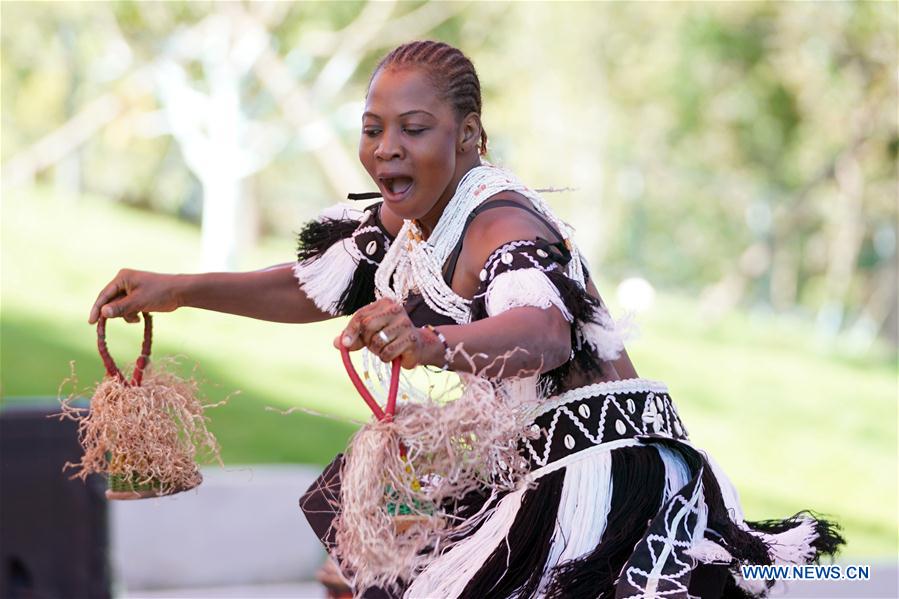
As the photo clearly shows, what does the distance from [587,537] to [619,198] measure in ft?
47.6

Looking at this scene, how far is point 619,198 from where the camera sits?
16.5m

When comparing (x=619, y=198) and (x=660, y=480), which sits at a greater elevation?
(x=619, y=198)

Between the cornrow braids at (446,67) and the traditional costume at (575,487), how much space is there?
15 cm

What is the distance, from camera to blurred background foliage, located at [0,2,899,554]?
9.23 meters

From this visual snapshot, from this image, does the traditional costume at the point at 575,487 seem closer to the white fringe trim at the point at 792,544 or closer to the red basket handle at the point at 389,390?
the white fringe trim at the point at 792,544

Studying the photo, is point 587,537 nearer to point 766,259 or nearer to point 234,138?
point 234,138

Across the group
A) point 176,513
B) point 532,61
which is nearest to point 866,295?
point 532,61

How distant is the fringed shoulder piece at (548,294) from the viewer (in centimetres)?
205

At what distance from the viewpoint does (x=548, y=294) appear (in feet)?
6.72

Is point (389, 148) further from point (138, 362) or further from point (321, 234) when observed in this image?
point (138, 362)

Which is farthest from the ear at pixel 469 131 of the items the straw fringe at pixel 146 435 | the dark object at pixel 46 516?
the dark object at pixel 46 516

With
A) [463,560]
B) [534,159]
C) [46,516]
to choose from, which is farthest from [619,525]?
[534,159]

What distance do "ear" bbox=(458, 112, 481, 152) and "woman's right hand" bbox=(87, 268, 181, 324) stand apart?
2.47ft

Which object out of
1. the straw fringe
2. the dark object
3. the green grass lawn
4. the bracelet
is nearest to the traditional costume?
the bracelet
